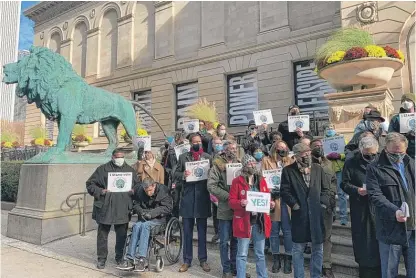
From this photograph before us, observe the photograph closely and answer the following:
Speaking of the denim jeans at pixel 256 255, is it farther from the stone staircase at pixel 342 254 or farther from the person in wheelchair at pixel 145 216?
the person in wheelchair at pixel 145 216

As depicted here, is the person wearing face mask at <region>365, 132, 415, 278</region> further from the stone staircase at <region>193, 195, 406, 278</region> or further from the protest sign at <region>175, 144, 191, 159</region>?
the protest sign at <region>175, 144, 191, 159</region>

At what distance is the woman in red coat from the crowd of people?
1 cm

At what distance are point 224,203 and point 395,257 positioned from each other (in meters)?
2.26

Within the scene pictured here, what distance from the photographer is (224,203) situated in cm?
491

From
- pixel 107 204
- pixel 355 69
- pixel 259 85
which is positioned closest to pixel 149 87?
pixel 259 85

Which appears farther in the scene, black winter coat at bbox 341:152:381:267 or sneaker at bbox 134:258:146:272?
sneaker at bbox 134:258:146:272

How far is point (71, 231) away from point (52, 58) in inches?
164

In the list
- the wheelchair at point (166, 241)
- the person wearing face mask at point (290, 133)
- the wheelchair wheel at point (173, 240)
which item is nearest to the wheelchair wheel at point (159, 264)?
the wheelchair at point (166, 241)

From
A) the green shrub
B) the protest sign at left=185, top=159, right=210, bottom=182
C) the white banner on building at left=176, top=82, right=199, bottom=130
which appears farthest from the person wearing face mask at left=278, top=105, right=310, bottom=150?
the white banner on building at left=176, top=82, right=199, bottom=130

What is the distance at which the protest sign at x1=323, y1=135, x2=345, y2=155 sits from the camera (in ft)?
19.9

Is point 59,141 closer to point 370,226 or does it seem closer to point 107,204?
point 107,204

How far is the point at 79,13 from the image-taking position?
28.9 meters

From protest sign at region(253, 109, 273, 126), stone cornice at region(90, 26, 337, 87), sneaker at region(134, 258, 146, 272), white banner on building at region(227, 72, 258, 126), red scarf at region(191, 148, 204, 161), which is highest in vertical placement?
stone cornice at region(90, 26, 337, 87)

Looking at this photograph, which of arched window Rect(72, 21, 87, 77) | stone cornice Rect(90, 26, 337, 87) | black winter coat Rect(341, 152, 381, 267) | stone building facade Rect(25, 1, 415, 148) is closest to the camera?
black winter coat Rect(341, 152, 381, 267)
